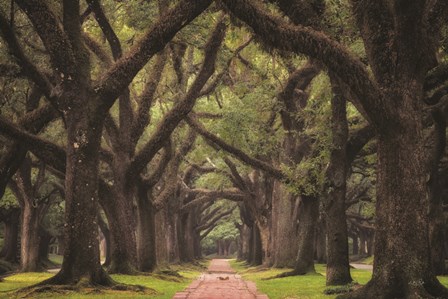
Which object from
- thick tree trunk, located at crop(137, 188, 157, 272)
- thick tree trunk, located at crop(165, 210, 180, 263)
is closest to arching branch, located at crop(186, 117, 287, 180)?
thick tree trunk, located at crop(137, 188, 157, 272)

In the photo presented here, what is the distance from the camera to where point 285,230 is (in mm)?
24984

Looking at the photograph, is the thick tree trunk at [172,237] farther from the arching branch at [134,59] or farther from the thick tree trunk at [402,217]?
the thick tree trunk at [402,217]

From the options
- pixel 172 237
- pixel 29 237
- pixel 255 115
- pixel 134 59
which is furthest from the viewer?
pixel 172 237

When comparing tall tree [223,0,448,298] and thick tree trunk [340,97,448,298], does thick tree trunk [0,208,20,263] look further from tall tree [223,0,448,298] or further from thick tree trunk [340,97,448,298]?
thick tree trunk [340,97,448,298]

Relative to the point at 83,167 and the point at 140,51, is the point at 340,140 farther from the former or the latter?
the point at 83,167

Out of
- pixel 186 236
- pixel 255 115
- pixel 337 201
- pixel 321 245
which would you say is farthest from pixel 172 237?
pixel 337 201

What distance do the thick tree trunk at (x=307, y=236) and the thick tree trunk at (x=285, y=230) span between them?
401 centimetres

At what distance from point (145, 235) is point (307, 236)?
23.0 feet

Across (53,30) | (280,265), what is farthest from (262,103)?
(53,30)

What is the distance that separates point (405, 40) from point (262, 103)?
1146 cm

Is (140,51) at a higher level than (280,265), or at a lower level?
higher

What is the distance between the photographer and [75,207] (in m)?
11.6

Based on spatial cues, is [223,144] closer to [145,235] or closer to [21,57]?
[145,235]

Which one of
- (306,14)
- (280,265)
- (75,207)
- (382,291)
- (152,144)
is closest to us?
(382,291)
